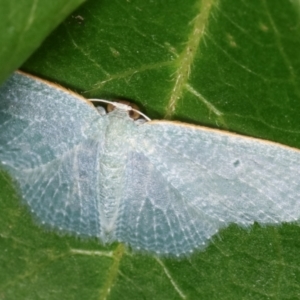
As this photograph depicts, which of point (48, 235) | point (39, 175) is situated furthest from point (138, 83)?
point (48, 235)

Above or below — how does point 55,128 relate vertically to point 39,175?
above

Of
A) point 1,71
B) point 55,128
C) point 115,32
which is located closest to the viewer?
point 1,71

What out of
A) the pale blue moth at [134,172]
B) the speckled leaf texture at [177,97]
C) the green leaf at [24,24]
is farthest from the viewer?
the pale blue moth at [134,172]

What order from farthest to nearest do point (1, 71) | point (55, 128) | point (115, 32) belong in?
point (55, 128) < point (115, 32) < point (1, 71)

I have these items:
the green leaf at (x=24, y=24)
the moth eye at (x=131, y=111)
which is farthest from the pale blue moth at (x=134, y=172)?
the green leaf at (x=24, y=24)

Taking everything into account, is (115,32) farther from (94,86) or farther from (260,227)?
(260,227)

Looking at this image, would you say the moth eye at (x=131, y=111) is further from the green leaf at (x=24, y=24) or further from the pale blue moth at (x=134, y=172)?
the green leaf at (x=24, y=24)
